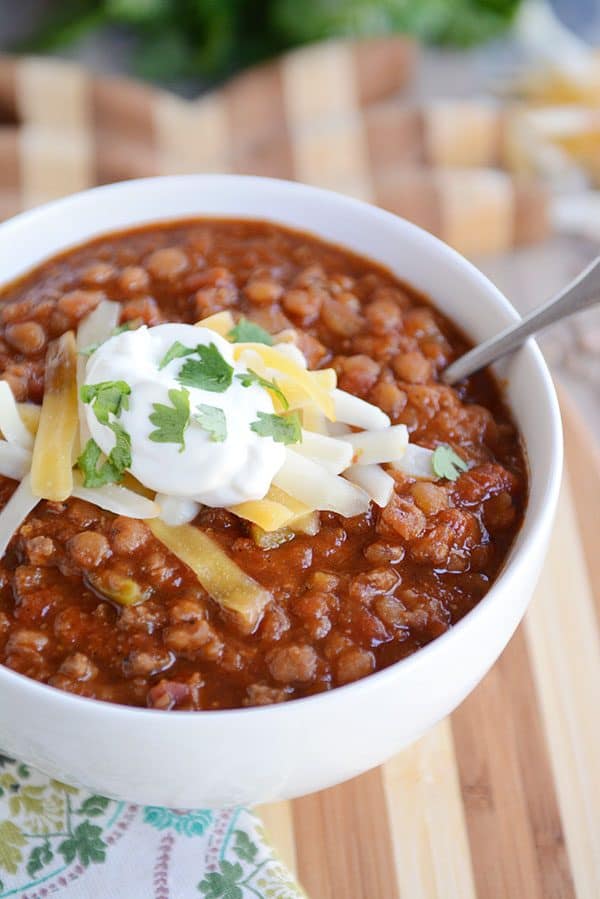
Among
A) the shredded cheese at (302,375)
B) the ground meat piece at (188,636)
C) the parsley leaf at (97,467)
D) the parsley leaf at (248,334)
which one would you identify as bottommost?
the ground meat piece at (188,636)

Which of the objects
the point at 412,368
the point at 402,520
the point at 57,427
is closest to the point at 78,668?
the point at 57,427

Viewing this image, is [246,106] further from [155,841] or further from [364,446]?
[155,841]

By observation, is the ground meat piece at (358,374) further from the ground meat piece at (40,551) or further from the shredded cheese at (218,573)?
the ground meat piece at (40,551)

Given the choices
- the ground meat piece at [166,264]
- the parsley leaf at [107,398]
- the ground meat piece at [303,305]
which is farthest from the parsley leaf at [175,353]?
the ground meat piece at [166,264]

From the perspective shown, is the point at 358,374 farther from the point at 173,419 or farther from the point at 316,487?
the point at 173,419

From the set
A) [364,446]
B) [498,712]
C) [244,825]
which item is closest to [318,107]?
[364,446]
